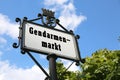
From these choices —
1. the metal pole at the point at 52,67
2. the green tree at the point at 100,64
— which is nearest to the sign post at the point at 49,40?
the metal pole at the point at 52,67

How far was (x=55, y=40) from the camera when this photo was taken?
5133 millimetres

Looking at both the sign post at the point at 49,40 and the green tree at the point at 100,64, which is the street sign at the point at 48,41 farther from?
the green tree at the point at 100,64

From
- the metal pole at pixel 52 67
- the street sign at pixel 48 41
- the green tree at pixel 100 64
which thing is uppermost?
the green tree at pixel 100 64

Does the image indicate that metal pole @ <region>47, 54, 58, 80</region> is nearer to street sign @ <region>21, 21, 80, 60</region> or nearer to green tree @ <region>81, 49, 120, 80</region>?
street sign @ <region>21, 21, 80, 60</region>

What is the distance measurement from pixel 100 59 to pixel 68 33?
19.2 meters

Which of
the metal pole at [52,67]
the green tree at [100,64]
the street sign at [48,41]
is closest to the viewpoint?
the metal pole at [52,67]

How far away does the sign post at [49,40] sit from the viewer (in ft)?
15.6

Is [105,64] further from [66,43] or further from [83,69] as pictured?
[66,43]

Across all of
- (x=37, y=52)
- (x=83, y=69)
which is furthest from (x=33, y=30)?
(x=83, y=69)

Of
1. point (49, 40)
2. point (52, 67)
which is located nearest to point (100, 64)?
point (49, 40)

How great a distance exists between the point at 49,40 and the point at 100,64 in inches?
734

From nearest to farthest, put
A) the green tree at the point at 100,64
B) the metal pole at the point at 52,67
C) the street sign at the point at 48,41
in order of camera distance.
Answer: the metal pole at the point at 52,67 < the street sign at the point at 48,41 < the green tree at the point at 100,64

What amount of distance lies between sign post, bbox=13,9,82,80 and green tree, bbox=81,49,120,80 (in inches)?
629

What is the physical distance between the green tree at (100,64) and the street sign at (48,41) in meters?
16.0
